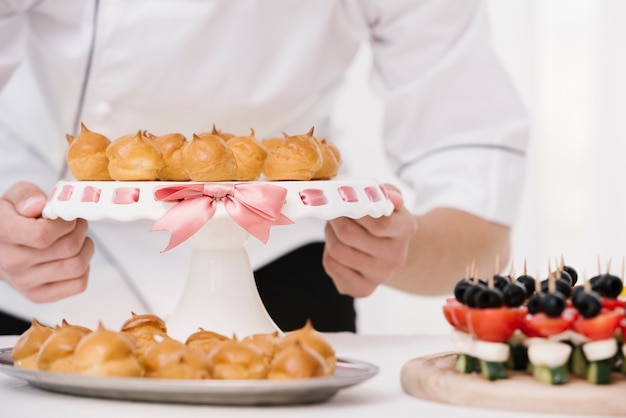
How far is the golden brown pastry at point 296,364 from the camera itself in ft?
2.34

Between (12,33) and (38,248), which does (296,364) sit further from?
(12,33)

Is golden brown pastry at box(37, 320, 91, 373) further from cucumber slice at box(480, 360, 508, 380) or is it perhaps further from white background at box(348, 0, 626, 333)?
white background at box(348, 0, 626, 333)

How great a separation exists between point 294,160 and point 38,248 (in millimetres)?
328

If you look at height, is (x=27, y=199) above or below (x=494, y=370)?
above

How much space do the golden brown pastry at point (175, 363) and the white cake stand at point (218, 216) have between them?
13cm

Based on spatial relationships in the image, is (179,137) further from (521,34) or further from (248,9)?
(521,34)

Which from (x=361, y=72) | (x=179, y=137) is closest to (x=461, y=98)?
(x=179, y=137)

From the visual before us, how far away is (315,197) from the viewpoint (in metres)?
0.86

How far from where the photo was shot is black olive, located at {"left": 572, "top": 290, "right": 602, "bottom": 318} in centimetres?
73

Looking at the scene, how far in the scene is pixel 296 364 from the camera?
2.35 ft

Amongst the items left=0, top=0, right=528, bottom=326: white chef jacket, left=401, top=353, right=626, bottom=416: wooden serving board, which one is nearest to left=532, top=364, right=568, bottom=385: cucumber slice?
left=401, top=353, right=626, bottom=416: wooden serving board

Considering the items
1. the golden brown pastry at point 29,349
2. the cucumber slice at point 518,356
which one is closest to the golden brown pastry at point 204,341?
the golden brown pastry at point 29,349

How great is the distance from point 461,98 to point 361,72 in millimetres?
1405

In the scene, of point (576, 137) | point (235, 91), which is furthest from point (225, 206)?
point (576, 137)
